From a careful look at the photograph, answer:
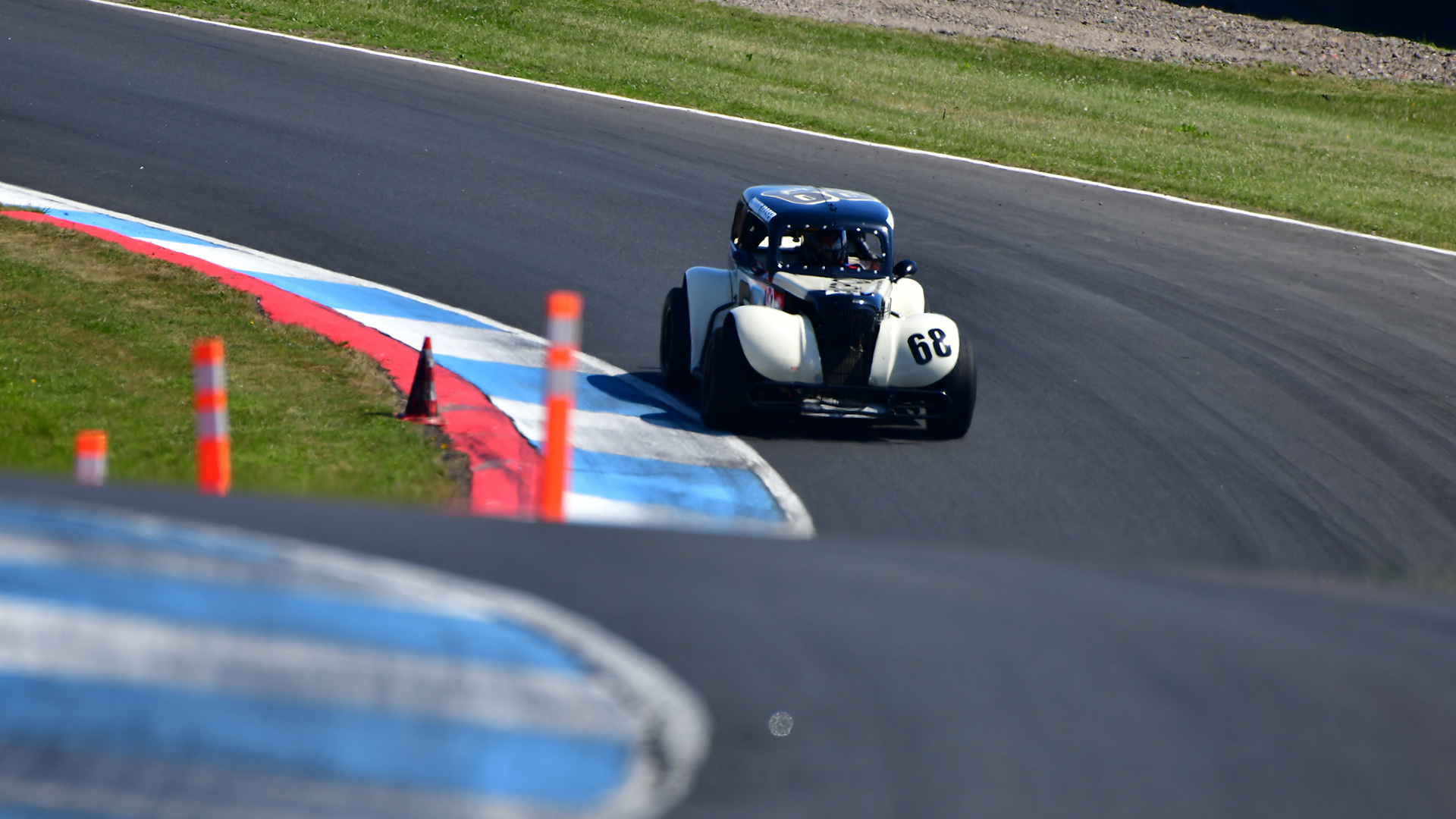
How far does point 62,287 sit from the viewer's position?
30.1 feet

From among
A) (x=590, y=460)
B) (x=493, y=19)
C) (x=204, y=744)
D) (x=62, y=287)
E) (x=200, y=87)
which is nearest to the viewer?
(x=204, y=744)

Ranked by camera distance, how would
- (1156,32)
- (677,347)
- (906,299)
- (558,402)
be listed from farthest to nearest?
(1156,32) < (906,299) < (677,347) < (558,402)

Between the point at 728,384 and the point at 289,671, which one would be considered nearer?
the point at 289,671

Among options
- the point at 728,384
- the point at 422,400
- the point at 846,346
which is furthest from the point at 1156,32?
the point at 422,400

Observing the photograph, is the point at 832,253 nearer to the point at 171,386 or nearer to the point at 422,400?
the point at 422,400

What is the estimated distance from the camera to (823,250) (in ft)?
29.4

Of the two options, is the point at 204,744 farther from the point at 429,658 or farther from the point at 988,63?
the point at 988,63

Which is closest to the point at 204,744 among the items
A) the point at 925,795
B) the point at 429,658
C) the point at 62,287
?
the point at 429,658

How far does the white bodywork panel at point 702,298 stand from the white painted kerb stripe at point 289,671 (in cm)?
654

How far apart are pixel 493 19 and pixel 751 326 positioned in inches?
640

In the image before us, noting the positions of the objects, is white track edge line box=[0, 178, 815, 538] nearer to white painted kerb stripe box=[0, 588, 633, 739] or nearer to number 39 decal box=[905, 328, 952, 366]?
number 39 decal box=[905, 328, 952, 366]

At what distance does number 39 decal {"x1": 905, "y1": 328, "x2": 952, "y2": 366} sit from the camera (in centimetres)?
833

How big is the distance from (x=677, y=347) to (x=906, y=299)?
1.69 m

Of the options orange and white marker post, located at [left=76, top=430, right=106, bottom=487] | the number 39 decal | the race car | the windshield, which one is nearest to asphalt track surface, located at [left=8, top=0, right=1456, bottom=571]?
the race car
